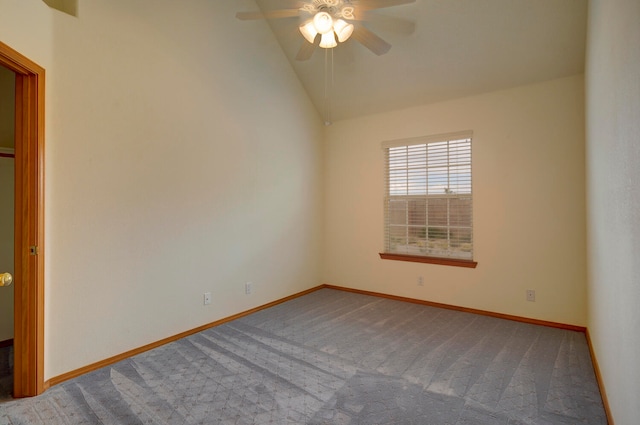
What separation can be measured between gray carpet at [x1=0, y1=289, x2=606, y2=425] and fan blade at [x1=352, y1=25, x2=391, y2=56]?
2622mm

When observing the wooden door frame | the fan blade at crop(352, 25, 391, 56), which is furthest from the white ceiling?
the wooden door frame

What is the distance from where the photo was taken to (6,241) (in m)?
2.71

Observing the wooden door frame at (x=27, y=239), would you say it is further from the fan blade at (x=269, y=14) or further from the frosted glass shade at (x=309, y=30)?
the frosted glass shade at (x=309, y=30)

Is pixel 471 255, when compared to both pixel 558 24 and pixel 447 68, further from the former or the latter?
pixel 558 24

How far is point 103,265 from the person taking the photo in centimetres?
245

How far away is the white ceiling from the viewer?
286 cm

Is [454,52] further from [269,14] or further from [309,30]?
[269,14]

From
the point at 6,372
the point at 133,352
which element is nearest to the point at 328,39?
the point at 133,352

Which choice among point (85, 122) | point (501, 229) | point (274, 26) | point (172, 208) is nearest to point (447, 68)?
point (501, 229)

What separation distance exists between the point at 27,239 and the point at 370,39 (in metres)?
2.90

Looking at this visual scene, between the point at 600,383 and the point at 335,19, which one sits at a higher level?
the point at 335,19

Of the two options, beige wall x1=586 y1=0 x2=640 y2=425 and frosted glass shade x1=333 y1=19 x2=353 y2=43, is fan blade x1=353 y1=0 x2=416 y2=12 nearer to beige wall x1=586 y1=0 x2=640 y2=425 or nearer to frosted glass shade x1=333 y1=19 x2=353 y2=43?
frosted glass shade x1=333 y1=19 x2=353 y2=43

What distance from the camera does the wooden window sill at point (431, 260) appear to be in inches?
146

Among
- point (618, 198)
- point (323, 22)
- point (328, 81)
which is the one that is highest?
point (328, 81)
